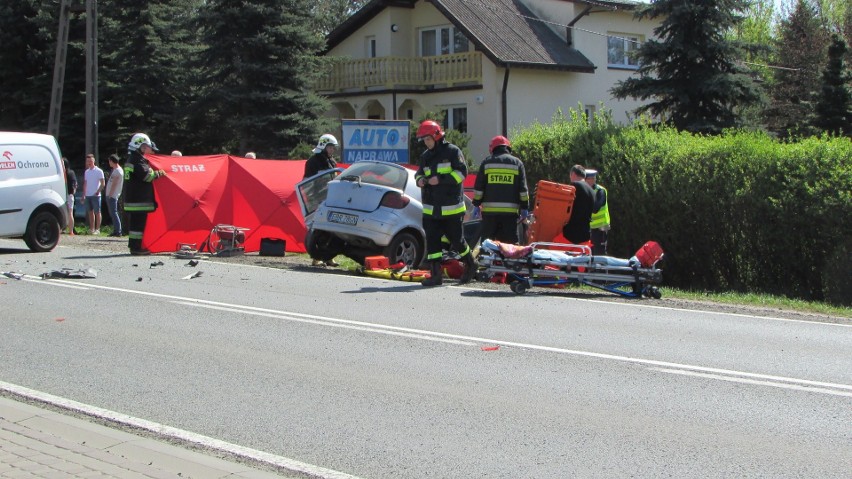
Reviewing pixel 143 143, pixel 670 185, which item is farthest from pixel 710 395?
pixel 143 143

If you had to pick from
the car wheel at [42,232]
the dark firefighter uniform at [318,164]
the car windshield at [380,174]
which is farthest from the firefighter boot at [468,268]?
the car wheel at [42,232]

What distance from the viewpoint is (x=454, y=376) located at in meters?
7.94

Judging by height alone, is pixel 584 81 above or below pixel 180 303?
above

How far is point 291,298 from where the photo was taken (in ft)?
39.5

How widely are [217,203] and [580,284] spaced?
7.68 meters

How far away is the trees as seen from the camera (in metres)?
26.0

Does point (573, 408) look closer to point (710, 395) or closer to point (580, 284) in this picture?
point (710, 395)

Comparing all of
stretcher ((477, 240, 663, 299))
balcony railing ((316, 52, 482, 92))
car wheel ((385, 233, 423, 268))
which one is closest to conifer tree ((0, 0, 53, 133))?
balcony railing ((316, 52, 482, 92))

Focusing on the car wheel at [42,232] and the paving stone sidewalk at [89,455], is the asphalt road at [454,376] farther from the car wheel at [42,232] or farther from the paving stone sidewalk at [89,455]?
the car wheel at [42,232]

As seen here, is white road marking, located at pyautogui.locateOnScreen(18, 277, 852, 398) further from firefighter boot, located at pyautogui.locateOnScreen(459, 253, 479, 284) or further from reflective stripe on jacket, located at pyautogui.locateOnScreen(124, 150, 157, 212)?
reflective stripe on jacket, located at pyautogui.locateOnScreen(124, 150, 157, 212)

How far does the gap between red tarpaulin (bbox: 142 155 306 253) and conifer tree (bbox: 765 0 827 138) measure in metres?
26.8

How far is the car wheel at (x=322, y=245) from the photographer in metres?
15.1

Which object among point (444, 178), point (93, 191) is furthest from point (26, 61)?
point (444, 178)

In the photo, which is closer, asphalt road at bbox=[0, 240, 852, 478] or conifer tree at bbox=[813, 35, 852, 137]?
asphalt road at bbox=[0, 240, 852, 478]
